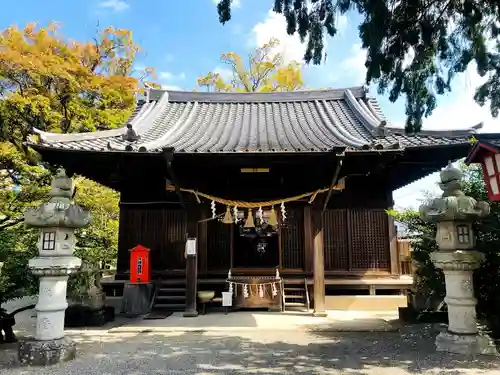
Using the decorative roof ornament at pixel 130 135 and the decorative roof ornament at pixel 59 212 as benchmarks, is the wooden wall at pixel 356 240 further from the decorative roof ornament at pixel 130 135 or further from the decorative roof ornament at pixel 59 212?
the decorative roof ornament at pixel 59 212

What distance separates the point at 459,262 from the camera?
5.98 m

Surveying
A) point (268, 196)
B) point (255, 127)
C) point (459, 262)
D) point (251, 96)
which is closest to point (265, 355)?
point (459, 262)

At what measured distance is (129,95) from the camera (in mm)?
16594

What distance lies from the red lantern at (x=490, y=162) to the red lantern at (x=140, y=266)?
25.7 feet

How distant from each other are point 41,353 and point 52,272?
1.18 meters

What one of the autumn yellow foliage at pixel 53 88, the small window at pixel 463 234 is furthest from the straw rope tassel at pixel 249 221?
the autumn yellow foliage at pixel 53 88

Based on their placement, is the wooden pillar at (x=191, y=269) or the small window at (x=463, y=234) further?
the wooden pillar at (x=191, y=269)

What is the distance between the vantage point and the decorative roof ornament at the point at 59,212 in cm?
612

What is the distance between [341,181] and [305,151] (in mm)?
1642

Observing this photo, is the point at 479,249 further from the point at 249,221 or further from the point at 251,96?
the point at 251,96

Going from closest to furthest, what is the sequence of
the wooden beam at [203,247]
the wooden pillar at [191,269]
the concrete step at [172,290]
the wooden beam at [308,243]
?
the wooden pillar at [191,269], the wooden beam at [308,243], the concrete step at [172,290], the wooden beam at [203,247]

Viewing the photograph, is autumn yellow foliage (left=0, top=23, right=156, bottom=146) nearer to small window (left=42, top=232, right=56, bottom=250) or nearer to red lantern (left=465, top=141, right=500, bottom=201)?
small window (left=42, top=232, right=56, bottom=250)

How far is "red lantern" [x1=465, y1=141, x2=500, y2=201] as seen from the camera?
5246mm

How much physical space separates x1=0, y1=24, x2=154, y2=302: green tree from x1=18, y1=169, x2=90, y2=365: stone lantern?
5.68 meters
